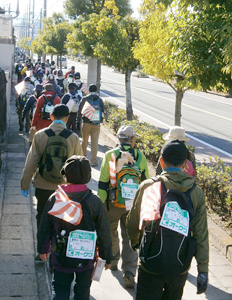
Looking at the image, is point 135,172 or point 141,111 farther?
point 141,111

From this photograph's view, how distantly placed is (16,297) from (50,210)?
1602 millimetres

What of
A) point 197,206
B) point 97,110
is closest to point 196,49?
point 97,110

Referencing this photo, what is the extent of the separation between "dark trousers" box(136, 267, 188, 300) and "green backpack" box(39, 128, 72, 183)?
A: 2.24m

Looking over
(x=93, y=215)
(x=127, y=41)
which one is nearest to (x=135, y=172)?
(x=93, y=215)

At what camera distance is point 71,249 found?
160 inches

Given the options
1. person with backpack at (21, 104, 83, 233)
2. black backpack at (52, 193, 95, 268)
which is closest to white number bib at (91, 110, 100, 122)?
person with backpack at (21, 104, 83, 233)

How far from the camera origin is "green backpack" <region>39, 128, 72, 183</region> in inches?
231

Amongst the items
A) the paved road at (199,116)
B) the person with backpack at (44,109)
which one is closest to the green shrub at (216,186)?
the person with backpack at (44,109)

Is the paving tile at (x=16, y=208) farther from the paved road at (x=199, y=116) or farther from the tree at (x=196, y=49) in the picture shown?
the paved road at (x=199, y=116)

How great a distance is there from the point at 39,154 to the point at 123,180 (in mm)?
1049

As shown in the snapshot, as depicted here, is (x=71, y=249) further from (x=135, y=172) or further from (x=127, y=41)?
(x=127, y=41)

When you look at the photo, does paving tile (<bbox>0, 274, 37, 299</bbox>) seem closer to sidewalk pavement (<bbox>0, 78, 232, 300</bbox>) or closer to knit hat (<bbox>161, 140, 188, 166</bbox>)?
sidewalk pavement (<bbox>0, 78, 232, 300</bbox>)

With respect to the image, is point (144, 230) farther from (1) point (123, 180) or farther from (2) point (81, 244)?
(1) point (123, 180)

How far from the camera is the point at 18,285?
18.2 ft
